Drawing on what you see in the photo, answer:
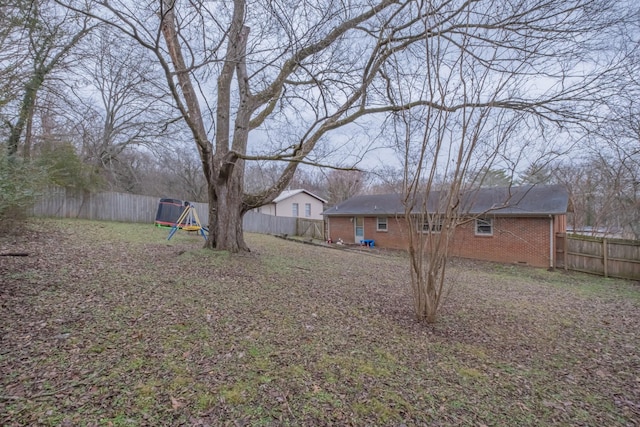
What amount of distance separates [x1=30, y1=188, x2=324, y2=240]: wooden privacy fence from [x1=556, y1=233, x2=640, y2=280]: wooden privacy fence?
43.6 feet

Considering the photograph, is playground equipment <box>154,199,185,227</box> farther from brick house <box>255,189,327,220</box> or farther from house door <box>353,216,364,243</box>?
house door <box>353,216,364,243</box>

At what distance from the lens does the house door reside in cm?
1817

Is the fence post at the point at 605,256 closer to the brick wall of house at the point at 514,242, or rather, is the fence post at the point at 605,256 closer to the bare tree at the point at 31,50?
the brick wall of house at the point at 514,242

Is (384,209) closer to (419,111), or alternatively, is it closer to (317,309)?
(419,111)

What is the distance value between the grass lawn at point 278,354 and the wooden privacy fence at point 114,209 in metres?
8.12

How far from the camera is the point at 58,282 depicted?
4.34 meters

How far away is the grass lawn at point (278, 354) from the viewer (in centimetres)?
233

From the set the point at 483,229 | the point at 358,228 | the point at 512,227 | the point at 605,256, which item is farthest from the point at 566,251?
the point at 358,228

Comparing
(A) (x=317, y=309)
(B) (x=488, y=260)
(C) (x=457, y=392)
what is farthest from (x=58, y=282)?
(B) (x=488, y=260)

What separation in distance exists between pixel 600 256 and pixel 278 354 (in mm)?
12980

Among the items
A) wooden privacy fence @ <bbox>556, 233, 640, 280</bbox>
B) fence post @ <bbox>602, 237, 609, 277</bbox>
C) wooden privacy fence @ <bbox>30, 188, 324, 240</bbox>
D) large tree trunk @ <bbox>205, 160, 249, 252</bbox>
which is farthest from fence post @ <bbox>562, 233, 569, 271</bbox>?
wooden privacy fence @ <bbox>30, 188, 324, 240</bbox>

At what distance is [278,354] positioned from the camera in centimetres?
312

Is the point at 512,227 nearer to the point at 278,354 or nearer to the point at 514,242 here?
the point at 514,242

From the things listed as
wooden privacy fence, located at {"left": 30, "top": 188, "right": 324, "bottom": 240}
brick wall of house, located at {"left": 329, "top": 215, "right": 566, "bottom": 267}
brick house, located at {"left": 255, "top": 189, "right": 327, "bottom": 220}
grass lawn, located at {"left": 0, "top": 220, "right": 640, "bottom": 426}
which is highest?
brick house, located at {"left": 255, "top": 189, "right": 327, "bottom": 220}
